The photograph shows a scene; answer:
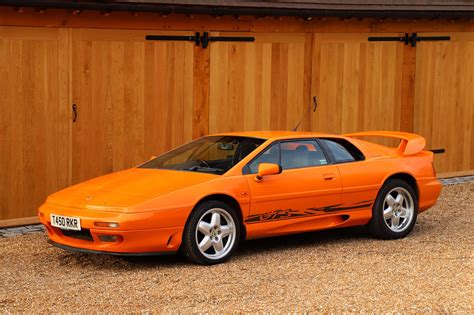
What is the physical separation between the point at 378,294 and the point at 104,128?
600cm

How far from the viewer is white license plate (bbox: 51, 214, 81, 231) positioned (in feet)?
33.7

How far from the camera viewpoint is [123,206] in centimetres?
1011

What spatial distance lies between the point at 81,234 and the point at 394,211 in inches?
153

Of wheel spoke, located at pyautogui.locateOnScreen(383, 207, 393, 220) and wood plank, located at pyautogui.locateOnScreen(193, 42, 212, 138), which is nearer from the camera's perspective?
wheel spoke, located at pyautogui.locateOnScreen(383, 207, 393, 220)

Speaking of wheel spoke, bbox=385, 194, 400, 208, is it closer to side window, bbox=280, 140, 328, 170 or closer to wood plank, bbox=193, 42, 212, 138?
side window, bbox=280, 140, 328, 170

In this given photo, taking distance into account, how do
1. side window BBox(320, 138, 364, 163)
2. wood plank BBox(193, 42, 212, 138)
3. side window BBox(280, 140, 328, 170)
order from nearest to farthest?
side window BBox(280, 140, 328, 170) → side window BBox(320, 138, 364, 163) → wood plank BBox(193, 42, 212, 138)

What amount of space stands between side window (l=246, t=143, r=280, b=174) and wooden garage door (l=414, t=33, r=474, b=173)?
269 inches

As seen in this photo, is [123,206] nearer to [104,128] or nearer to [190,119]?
[104,128]

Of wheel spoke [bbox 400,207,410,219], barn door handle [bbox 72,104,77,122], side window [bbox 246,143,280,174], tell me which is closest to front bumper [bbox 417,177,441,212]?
wheel spoke [bbox 400,207,410,219]

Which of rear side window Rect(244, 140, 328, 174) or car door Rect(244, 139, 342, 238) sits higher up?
rear side window Rect(244, 140, 328, 174)

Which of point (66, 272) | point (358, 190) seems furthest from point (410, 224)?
point (66, 272)

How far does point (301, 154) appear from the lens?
11.6 m

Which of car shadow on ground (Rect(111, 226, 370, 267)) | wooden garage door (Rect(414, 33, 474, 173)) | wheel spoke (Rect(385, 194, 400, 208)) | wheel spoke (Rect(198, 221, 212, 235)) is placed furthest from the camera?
wooden garage door (Rect(414, 33, 474, 173))

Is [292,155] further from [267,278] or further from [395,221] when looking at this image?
[267,278]
